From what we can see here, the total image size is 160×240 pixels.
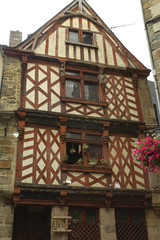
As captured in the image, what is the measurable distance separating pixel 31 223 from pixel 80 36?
7.55 m

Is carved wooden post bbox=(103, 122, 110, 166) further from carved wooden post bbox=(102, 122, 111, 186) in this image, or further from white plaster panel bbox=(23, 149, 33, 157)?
white plaster panel bbox=(23, 149, 33, 157)

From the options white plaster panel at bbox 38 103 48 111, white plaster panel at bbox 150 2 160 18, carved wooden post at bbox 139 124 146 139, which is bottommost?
carved wooden post at bbox 139 124 146 139

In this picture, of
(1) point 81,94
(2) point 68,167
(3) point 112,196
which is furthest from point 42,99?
(3) point 112,196

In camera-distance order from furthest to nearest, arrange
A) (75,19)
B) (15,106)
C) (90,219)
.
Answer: (75,19), (15,106), (90,219)

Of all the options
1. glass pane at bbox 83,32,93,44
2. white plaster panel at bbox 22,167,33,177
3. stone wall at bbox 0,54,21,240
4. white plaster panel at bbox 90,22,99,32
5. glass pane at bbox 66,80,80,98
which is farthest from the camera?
white plaster panel at bbox 90,22,99,32

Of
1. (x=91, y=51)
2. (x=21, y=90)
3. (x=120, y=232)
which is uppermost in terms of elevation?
(x=91, y=51)

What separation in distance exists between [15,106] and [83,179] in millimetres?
3323

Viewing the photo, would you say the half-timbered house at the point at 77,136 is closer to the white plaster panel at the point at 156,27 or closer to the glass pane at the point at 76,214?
the glass pane at the point at 76,214

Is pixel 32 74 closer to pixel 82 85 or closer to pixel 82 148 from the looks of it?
pixel 82 85

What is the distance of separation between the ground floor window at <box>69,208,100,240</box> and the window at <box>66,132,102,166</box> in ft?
5.09

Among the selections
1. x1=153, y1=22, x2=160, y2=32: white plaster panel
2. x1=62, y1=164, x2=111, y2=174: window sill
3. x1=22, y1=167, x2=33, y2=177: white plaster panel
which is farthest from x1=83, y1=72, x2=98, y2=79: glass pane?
x1=153, y1=22, x2=160, y2=32: white plaster panel

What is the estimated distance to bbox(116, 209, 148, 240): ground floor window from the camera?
834 centimetres

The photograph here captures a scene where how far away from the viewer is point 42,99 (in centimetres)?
931

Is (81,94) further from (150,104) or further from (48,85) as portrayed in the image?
(150,104)
